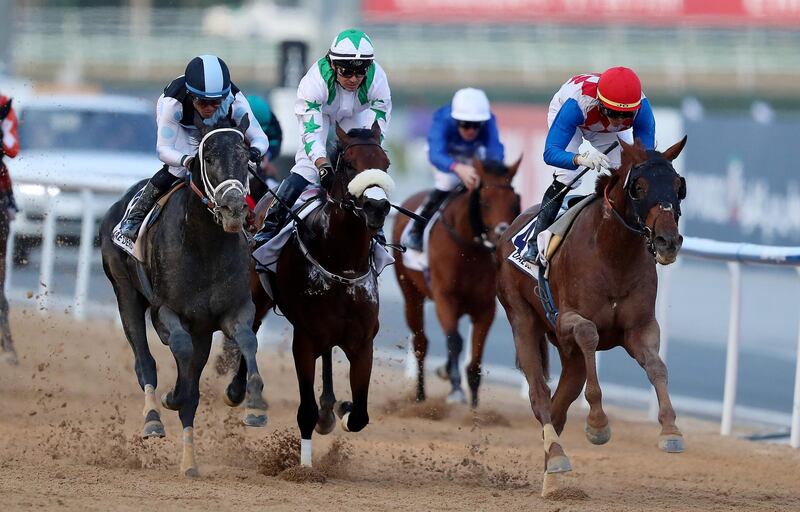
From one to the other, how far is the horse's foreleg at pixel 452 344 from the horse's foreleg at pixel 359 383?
304 cm

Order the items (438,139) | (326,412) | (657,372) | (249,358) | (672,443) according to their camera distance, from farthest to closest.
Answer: (438,139)
(326,412)
(249,358)
(657,372)
(672,443)

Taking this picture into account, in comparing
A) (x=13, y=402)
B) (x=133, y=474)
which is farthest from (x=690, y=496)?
(x=13, y=402)

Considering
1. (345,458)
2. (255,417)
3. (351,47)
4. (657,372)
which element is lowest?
(345,458)

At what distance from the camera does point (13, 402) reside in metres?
10.5

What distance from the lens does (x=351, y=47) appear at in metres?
8.27

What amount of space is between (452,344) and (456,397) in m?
0.40

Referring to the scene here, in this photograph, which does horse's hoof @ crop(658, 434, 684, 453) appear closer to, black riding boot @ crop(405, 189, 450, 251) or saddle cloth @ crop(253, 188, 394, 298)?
saddle cloth @ crop(253, 188, 394, 298)

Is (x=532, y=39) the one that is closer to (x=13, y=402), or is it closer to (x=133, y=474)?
(x=13, y=402)

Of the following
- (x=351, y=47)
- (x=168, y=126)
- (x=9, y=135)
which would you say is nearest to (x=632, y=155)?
(x=351, y=47)

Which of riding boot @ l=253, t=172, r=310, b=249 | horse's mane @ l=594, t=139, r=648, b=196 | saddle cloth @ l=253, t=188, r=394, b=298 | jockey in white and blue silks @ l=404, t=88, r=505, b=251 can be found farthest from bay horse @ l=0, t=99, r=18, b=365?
horse's mane @ l=594, t=139, r=648, b=196

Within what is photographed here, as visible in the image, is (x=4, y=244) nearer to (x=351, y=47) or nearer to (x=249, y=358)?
(x=351, y=47)

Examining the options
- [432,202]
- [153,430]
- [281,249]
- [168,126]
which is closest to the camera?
[153,430]

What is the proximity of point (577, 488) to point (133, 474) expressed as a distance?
229 centimetres

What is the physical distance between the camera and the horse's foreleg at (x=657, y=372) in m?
6.79
